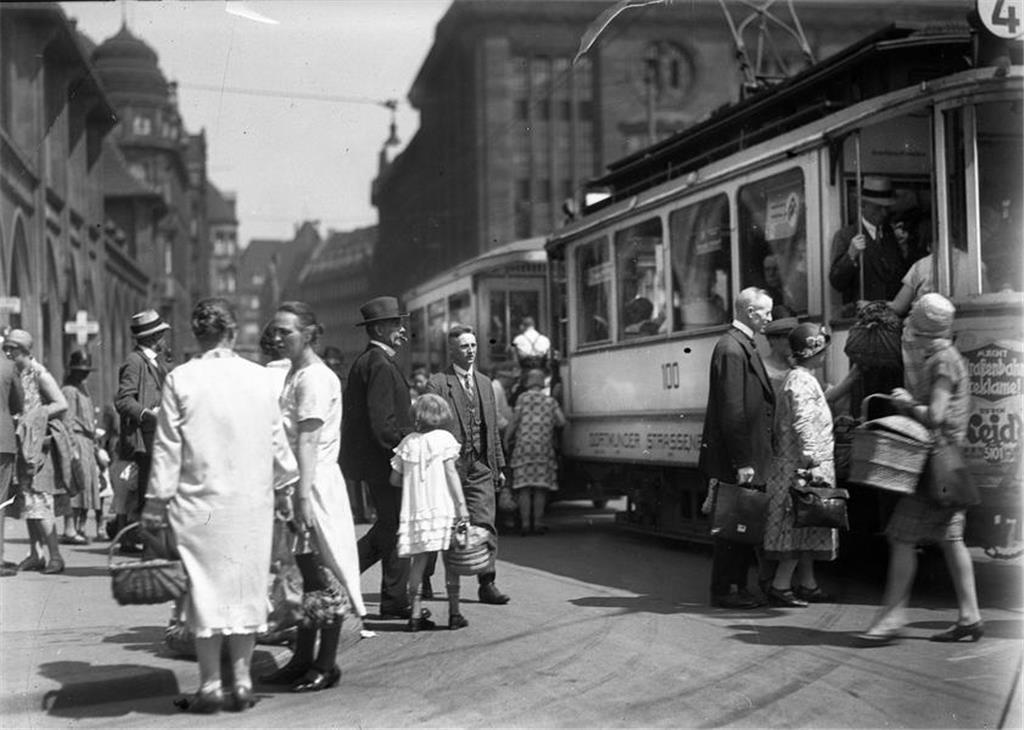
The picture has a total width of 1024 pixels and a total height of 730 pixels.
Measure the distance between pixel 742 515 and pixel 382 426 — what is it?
2373mm

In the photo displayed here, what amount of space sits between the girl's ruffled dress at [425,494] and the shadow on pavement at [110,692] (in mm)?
2067

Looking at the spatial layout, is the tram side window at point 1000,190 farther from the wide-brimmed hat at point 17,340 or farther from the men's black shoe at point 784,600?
Result: the wide-brimmed hat at point 17,340

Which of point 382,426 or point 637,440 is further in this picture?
point 637,440

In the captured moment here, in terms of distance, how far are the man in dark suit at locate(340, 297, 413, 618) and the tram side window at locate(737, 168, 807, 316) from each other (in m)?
3.32

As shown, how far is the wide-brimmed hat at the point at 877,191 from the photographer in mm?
10203

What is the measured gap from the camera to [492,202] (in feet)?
185

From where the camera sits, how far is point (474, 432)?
9.79 meters

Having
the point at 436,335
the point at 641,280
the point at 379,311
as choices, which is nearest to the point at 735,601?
the point at 379,311

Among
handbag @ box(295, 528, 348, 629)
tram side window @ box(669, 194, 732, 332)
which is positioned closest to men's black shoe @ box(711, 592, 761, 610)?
tram side window @ box(669, 194, 732, 332)

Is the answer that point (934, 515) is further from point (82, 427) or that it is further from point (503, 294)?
point (503, 294)

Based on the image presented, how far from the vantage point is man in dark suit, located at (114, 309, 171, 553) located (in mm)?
10508

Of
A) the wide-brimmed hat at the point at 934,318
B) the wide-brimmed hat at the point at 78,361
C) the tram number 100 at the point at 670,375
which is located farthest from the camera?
the wide-brimmed hat at the point at 78,361

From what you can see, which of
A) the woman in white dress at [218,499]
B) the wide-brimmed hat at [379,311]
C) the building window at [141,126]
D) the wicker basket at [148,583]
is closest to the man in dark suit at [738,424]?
the wide-brimmed hat at [379,311]

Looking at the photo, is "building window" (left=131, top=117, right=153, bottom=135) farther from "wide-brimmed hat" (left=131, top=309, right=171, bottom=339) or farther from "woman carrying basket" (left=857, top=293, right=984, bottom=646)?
"woman carrying basket" (left=857, top=293, right=984, bottom=646)
